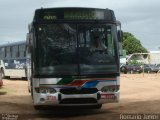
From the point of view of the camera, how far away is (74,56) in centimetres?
1487

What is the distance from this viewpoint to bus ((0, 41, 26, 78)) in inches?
1450

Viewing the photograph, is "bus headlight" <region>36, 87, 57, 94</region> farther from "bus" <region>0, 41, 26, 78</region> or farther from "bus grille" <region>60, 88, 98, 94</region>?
"bus" <region>0, 41, 26, 78</region>

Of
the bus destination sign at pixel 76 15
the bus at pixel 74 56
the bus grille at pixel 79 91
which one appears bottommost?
the bus grille at pixel 79 91

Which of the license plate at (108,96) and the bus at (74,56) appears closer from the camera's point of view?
the bus at (74,56)

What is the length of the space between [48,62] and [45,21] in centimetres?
125

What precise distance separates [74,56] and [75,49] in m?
0.22

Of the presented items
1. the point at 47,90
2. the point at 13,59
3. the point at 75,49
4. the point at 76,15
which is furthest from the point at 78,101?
the point at 13,59

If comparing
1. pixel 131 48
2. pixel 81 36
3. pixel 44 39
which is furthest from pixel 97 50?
pixel 131 48

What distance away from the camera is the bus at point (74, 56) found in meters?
14.7

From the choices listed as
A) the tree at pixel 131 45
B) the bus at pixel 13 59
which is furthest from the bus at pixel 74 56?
the tree at pixel 131 45

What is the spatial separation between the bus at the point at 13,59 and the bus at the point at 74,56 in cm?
→ 2027

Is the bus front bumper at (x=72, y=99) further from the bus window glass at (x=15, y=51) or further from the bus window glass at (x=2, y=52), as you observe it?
the bus window glass at (x=2, y=52)

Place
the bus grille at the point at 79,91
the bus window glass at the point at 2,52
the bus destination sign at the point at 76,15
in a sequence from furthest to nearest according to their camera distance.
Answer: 1. the bus window glass at the point at 2,52
2. the bus destination sign at the point at 76,15
3. the bus grille at the point at 79,91

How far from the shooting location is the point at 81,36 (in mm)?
15047
